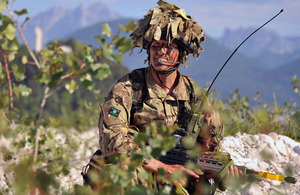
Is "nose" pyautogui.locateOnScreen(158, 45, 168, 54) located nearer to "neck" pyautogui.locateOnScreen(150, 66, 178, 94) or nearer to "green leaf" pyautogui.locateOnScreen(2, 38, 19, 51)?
"neck" pyautogui.locateOnScreen(150, 66, 178, 94)

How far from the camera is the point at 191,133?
3646mm

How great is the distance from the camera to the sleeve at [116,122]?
3.24 m

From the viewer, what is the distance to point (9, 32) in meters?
1.99

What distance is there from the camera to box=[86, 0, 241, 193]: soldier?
→ 136 inches

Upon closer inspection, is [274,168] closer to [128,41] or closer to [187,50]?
[187,50]

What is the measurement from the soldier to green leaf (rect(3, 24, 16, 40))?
1525 mm

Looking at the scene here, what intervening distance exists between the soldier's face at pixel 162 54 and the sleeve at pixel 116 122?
393 mm

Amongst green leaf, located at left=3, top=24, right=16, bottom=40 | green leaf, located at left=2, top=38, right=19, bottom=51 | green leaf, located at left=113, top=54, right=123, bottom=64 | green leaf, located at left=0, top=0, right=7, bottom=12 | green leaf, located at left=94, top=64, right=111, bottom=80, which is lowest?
green leaf, located at left=94, top=64, right=111, bottom=80

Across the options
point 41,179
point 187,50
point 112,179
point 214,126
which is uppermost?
point 187,50

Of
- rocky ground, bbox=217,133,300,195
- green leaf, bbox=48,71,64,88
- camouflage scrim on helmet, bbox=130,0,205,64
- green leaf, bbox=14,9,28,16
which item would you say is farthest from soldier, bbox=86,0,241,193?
rocky ground, bbox=217,133,300,195

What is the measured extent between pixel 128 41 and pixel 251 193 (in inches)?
153

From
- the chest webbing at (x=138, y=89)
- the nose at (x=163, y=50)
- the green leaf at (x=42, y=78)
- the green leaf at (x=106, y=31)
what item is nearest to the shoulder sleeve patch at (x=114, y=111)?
the chest webbing at (x=138, y=89)

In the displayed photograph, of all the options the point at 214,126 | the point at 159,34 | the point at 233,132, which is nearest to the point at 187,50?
the point at 159,34

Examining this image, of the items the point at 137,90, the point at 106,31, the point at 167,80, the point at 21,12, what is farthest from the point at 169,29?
the point at 21,12
